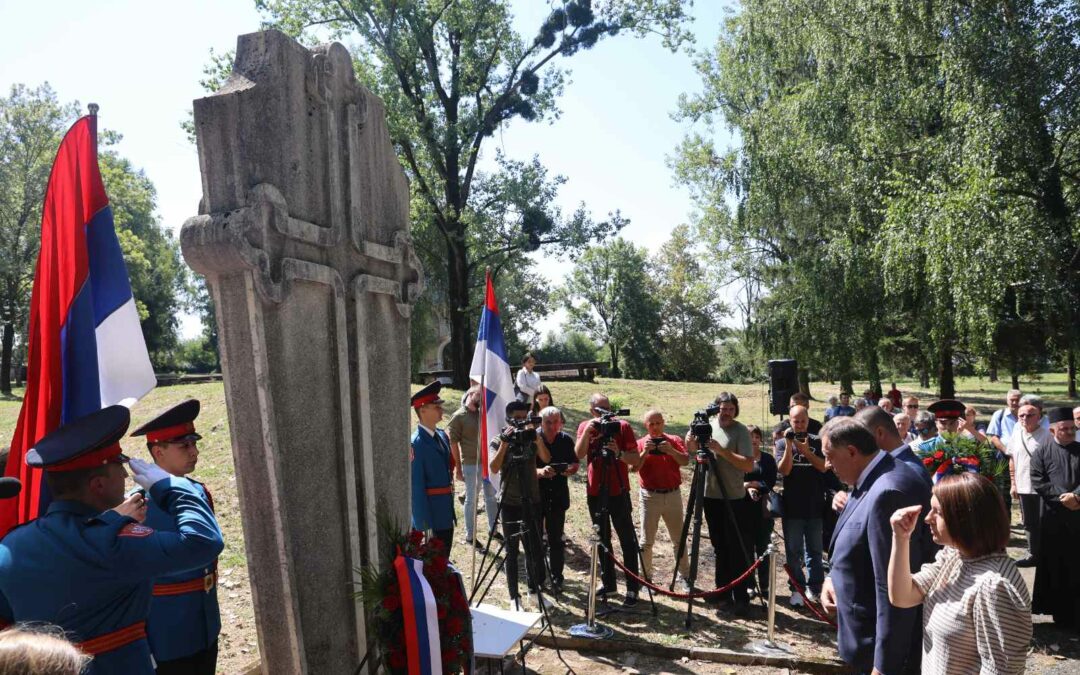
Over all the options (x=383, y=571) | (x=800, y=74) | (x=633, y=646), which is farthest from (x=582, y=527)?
(x=800, y=74)

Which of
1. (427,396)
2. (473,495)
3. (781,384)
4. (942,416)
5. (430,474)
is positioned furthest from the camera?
(781,384)

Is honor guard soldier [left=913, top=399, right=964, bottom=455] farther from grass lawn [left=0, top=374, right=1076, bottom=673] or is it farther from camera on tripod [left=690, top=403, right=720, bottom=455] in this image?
camera on tripod [left=690, top=403, right=720, bottom=455]

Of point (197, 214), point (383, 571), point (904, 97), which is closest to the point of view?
point (197, 214)

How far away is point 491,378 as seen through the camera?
8.03 meters

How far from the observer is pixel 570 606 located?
7301 mm

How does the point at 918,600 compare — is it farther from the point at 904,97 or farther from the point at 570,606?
the point at 904,97

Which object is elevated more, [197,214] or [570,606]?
[197,214]

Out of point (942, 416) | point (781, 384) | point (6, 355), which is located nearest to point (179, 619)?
point (942, 416)

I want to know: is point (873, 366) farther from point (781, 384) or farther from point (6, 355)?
point (6, 355)

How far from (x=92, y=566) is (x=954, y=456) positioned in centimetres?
726

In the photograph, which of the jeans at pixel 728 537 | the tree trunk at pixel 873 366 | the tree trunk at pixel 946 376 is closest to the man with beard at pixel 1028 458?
the jeans at pixel 728 537

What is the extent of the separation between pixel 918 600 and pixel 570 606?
459 cm

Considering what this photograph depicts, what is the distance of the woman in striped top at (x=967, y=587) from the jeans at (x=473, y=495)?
5.95m

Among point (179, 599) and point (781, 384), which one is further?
point (781, 384)
